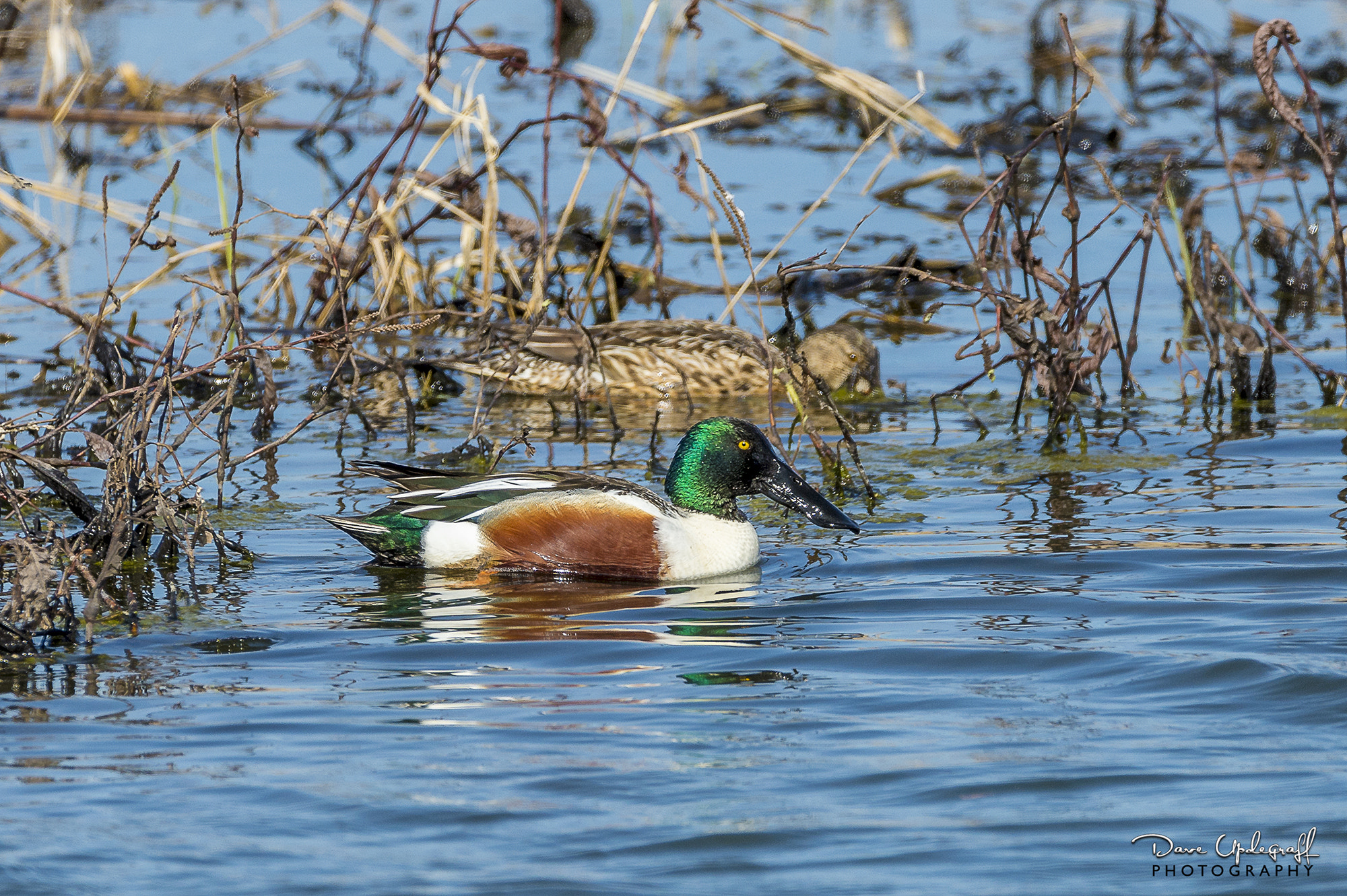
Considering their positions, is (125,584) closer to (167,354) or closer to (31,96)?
(167,354)

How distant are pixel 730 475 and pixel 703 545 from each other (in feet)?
1.23

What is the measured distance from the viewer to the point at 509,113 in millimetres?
15789

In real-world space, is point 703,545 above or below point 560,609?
above

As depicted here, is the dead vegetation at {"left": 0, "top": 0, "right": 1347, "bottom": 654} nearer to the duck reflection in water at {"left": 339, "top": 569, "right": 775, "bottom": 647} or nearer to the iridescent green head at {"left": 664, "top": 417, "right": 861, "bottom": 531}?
the iridescent green head at {"left": 664, "top": 417, "right": 861, "bottom": 531}

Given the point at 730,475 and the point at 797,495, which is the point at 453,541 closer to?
the point at 730,475

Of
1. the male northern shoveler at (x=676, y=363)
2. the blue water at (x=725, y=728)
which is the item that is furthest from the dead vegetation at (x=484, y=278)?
the blue water at (x=725, y=728)

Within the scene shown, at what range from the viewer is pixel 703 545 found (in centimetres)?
656

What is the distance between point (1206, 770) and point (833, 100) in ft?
41.3

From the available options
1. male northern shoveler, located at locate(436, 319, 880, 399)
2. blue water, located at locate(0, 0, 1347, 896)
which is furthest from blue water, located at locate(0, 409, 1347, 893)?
male northern shoveler, located at locate(436, 319, 880, 399)

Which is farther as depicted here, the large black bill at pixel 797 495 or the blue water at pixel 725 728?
the large black bill at pixel 797 495

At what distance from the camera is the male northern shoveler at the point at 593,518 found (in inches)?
255

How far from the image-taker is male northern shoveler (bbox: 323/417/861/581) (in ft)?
21.3

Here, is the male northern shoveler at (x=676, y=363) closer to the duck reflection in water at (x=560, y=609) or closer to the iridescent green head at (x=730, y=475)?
the iridescent green head at (x=730, y=475)

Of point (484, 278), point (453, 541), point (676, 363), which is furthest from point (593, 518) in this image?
point (676, 363)
